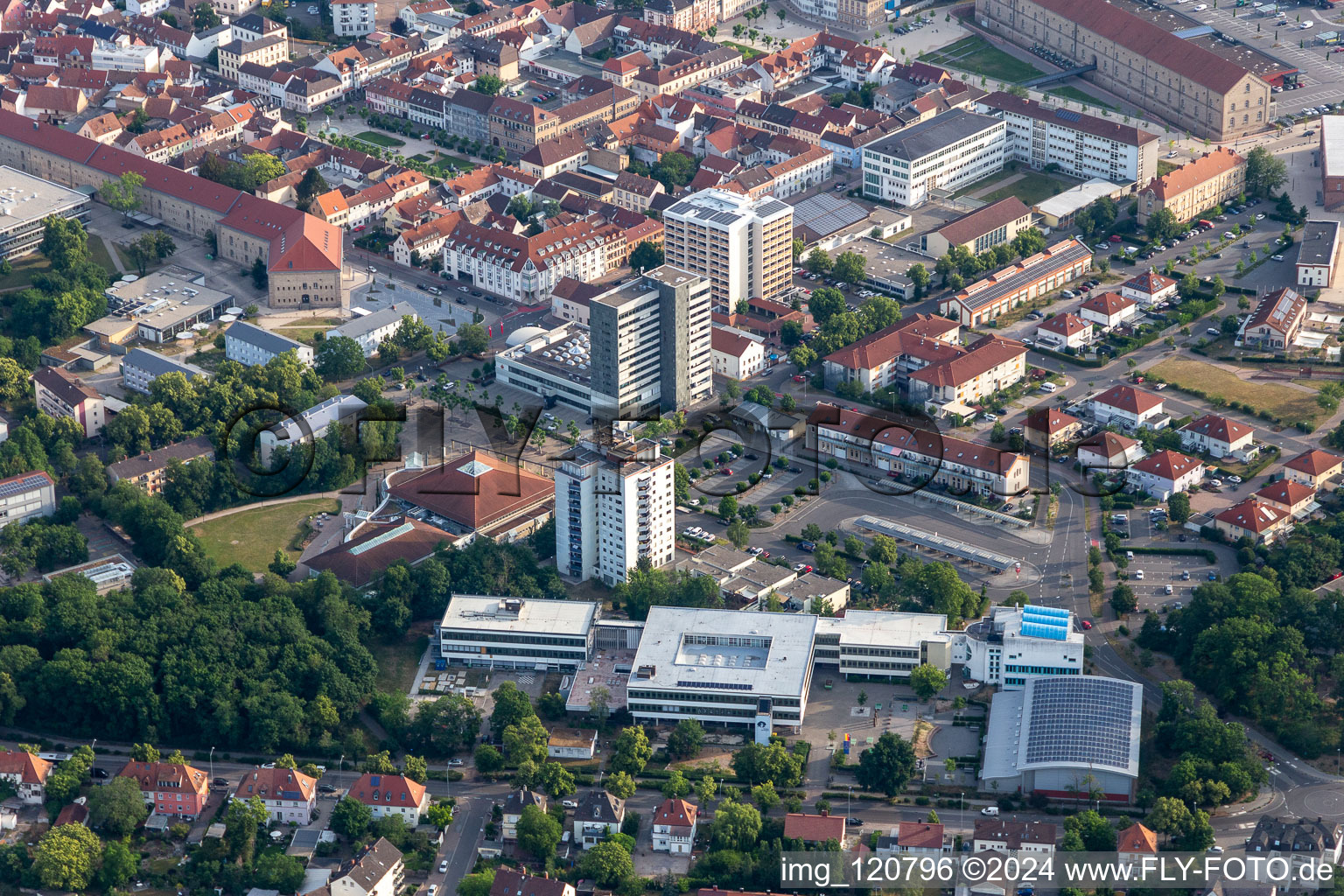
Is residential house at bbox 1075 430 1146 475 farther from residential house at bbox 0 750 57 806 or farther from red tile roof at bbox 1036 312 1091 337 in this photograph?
residential house at bbox 0 750 57 806

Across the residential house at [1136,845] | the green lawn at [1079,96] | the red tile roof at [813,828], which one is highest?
the residential house at [1136,845]

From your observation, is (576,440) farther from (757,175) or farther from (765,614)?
(757,175)

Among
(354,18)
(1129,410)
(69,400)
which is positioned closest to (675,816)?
(1129,410)

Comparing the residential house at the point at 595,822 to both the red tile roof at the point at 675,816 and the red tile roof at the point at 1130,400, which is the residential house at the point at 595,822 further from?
the red tile roof at the point at 1130,400

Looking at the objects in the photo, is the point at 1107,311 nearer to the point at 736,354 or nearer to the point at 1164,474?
the point at 1164,474

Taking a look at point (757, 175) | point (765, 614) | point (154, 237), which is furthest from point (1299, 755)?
point (154, 237)

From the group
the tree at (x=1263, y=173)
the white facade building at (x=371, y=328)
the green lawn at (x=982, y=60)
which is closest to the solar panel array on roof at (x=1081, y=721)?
the white facade building at (x=371, y=328)
